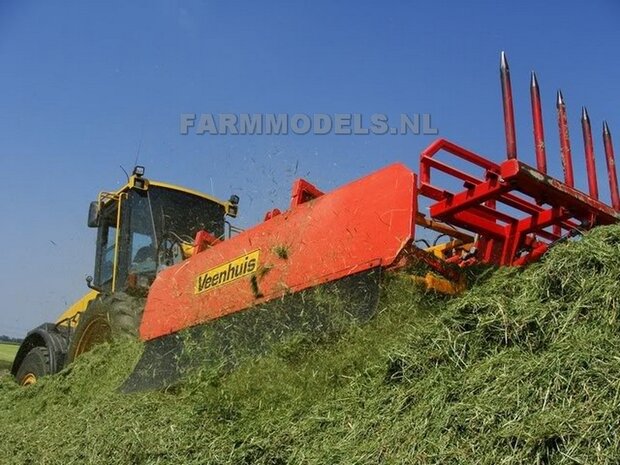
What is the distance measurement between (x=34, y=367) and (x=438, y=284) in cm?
488

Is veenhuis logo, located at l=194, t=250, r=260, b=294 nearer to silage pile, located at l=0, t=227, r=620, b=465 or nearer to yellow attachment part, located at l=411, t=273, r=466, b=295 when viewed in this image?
silage pile, located at l=0, t=227, r=620, b=465

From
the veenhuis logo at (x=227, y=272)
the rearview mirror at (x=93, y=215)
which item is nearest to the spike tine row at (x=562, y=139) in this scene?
the veenhuis logo at (x=227, y=272)

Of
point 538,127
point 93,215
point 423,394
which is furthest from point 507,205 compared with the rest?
point 93,215

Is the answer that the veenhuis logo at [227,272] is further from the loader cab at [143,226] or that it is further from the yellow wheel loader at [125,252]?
the loader cab at [143,226]

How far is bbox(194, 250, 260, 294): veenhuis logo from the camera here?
4332 mm

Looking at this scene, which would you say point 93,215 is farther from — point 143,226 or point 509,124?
point 509,124

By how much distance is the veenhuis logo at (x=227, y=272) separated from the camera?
171 inches

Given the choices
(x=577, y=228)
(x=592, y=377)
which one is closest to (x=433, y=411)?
(x=592, y=377)

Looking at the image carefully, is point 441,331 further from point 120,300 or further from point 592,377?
point 120,300

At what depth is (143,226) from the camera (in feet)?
21.2

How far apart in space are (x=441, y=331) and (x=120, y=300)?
3.53 metres

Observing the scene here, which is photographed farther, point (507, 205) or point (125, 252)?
point (125, 252)

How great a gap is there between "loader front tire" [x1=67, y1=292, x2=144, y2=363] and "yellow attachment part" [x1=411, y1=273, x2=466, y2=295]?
9.46 ft

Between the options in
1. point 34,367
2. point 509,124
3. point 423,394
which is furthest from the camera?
point 34,367
